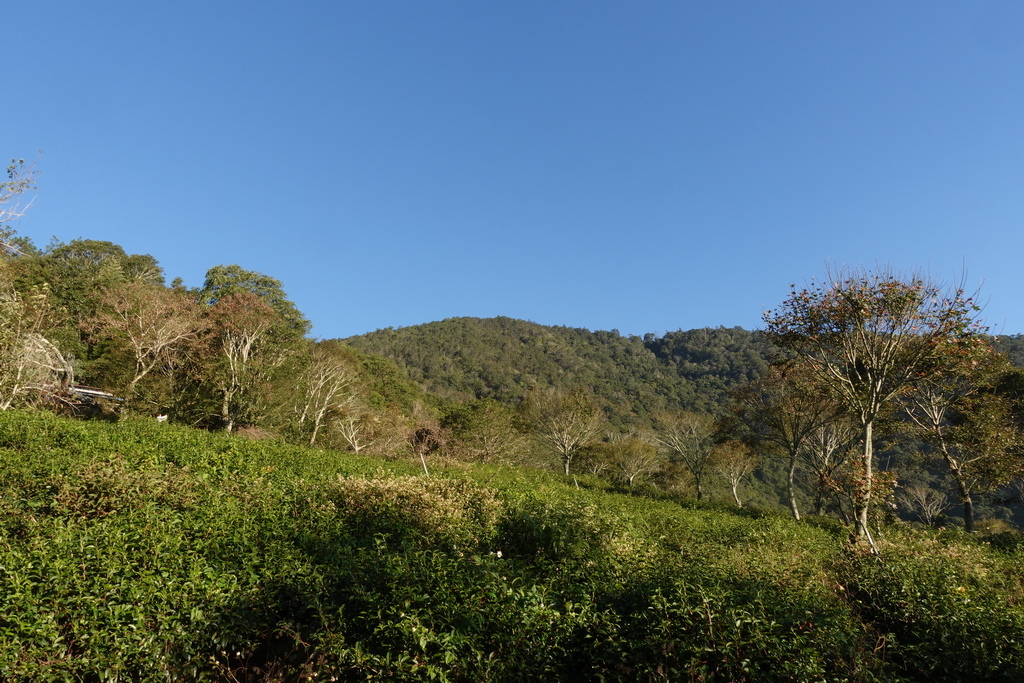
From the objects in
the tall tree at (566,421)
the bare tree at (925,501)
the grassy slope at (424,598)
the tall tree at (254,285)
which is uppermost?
the tall tree at (254,285)

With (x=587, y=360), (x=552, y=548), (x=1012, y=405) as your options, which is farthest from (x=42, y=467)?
(x=587, y=360)

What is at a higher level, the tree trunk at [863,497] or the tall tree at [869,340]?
the tall tree at [869,340]

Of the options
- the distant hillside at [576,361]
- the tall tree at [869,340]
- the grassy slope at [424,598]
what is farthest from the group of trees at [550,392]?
the distant hillside at [576,361]

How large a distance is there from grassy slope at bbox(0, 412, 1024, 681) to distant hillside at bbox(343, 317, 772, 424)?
212ft

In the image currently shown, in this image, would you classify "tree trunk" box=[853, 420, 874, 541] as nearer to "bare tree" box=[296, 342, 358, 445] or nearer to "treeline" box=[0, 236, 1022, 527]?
"treeline" box=[0, 236, 1022, 527]

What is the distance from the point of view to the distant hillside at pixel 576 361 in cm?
9388

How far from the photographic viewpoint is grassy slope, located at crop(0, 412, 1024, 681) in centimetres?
446

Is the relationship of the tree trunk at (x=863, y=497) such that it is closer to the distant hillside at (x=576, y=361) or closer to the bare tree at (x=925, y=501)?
the bare tree at (x=925, y=501)

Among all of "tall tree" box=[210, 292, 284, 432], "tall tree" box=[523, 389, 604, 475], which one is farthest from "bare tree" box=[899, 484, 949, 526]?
"tall tree" box=[210, 292, 284, 432]

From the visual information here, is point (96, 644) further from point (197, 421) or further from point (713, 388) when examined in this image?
point (713, 388)

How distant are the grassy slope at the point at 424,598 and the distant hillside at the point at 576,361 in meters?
64.7

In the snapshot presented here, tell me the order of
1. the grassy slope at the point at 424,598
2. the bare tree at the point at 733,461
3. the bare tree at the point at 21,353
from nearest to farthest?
the grassy slope at the point at 424,598
the bare tree at the point at 21,353
the bare tree at the point at 733,461

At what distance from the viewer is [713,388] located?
110 meters

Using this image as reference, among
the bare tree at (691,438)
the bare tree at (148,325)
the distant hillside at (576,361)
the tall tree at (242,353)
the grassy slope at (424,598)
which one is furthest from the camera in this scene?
the distant hillside at (576,361)
